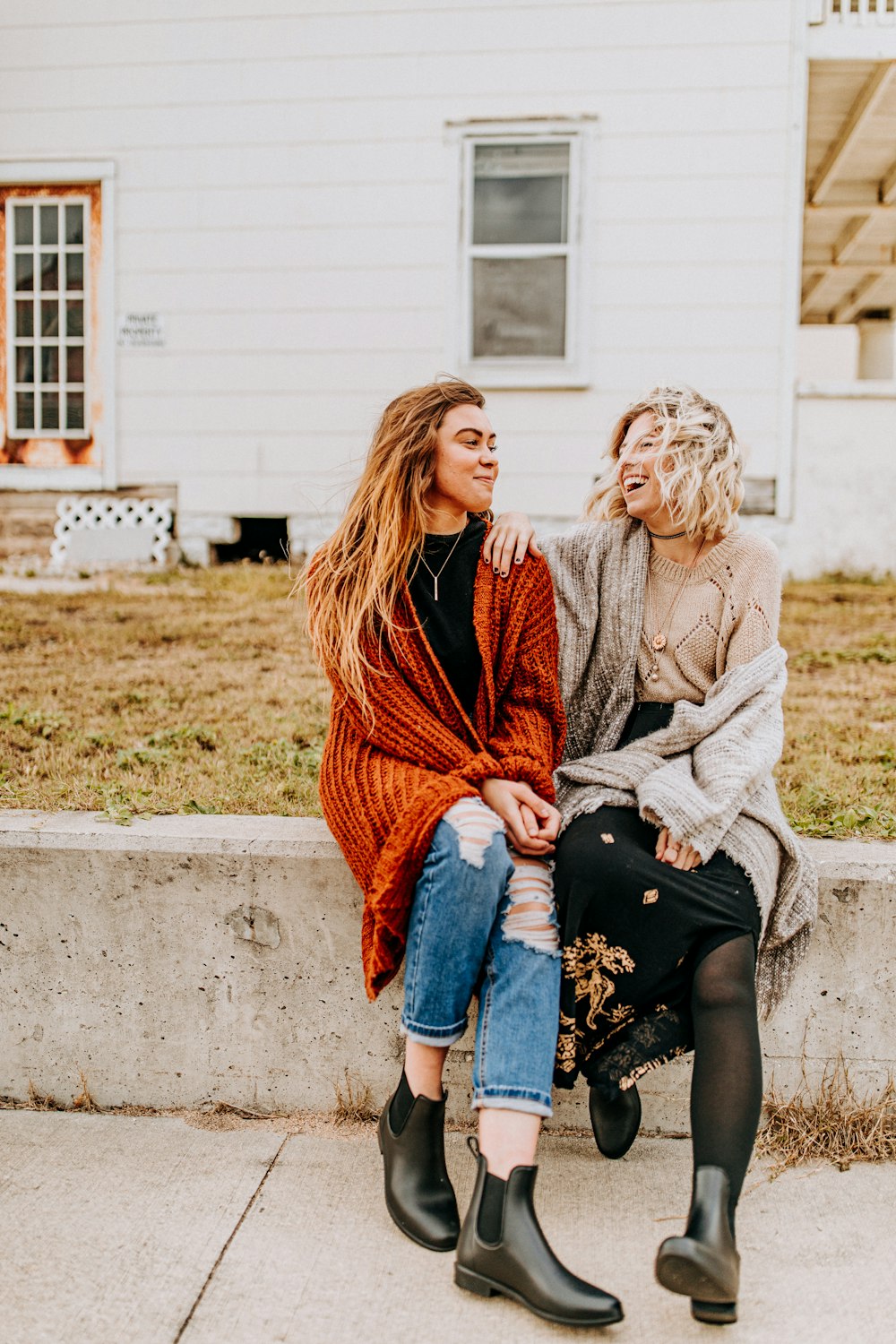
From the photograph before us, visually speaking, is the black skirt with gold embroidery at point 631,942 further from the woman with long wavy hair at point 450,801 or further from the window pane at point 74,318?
the window pane at point 74,318

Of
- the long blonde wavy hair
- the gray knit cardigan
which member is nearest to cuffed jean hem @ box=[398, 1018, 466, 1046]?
the gray knit cardigan

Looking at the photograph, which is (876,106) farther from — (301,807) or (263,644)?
(301,807)

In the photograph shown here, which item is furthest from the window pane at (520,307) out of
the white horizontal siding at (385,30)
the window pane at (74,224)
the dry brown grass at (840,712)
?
the window pane at (74,224)

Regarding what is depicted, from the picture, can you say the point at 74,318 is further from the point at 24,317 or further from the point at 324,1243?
the point at 324,1243

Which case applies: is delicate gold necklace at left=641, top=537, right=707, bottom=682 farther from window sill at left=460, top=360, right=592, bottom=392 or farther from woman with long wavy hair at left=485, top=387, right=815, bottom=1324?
Result: window sill at left=460, top=360, right=592, bottom=392

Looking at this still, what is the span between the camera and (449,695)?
2438mm

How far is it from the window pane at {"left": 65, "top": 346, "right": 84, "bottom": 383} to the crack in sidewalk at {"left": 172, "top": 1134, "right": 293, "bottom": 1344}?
23.0 ft

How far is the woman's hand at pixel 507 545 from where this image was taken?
8.18 ft

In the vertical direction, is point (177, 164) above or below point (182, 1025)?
above

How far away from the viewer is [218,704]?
4.18 m

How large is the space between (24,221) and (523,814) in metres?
7.54

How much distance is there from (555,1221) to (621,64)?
283 inches

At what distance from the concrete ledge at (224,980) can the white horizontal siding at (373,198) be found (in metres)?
5.66

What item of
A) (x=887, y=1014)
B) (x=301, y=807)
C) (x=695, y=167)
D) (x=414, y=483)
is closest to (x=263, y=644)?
(x=301, y=807)
